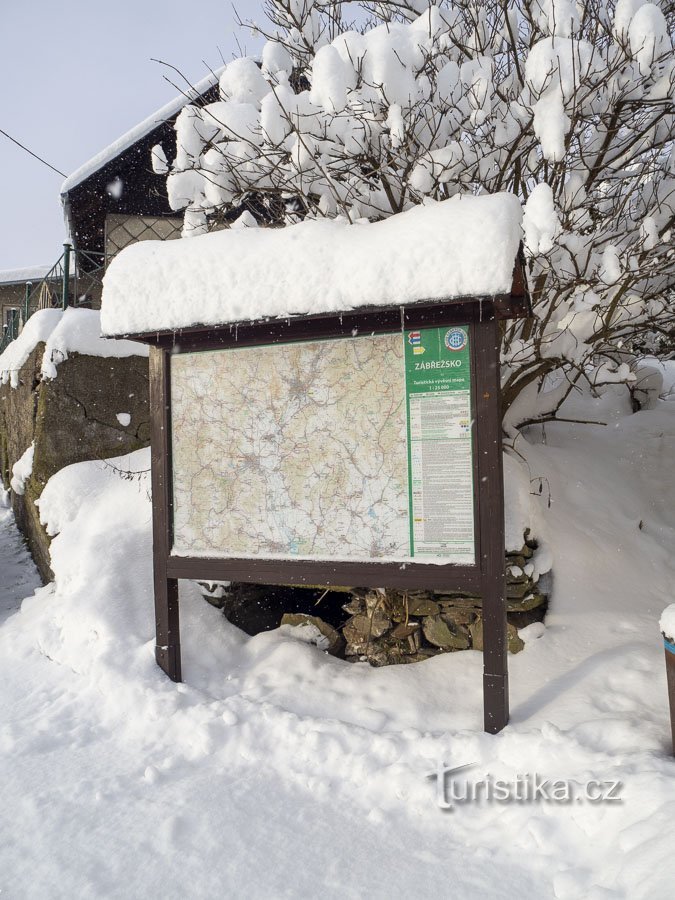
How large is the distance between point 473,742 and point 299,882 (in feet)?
3.83

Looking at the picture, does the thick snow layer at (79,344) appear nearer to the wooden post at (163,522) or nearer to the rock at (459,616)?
the wooden post at (163,522)

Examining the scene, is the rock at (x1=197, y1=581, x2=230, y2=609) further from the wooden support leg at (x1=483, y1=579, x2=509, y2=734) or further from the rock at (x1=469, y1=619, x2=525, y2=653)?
the wooden support leg at (x1=483, y1=579, x2=509, y2=734)

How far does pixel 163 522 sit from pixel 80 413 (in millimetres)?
3067

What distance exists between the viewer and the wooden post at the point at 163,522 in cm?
384

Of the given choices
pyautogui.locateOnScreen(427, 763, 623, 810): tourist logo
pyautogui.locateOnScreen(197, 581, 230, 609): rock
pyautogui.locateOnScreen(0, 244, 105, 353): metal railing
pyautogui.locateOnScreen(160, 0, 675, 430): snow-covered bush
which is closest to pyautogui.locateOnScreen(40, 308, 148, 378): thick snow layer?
pyautogui.locateOnScreen(0, 244, 105, 353): metal railing

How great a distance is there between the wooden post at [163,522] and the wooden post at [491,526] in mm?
2049

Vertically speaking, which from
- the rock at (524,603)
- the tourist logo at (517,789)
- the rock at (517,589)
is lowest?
the tourist logo at (517,789)

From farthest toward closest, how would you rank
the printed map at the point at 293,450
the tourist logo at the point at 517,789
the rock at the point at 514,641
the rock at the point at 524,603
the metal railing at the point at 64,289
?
the metal railing at the point at 64,289 < the rock at the point at 524,603 < the rock at the point at 514,641 < the printed map at the point at 293,450 < the tourist logo at the point at 517,789

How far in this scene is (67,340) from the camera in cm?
633

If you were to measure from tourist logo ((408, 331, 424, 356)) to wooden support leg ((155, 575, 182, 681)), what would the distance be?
88.8 inches

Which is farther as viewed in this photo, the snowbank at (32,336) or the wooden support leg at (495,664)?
the snowbank at (32,336)

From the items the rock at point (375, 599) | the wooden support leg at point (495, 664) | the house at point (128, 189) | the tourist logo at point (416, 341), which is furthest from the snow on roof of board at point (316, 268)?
the house at point (128, 189)

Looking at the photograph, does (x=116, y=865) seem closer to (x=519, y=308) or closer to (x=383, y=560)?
(x=383, y=560)

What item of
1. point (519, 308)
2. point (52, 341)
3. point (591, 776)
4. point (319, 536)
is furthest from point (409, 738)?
point (52, 341)
